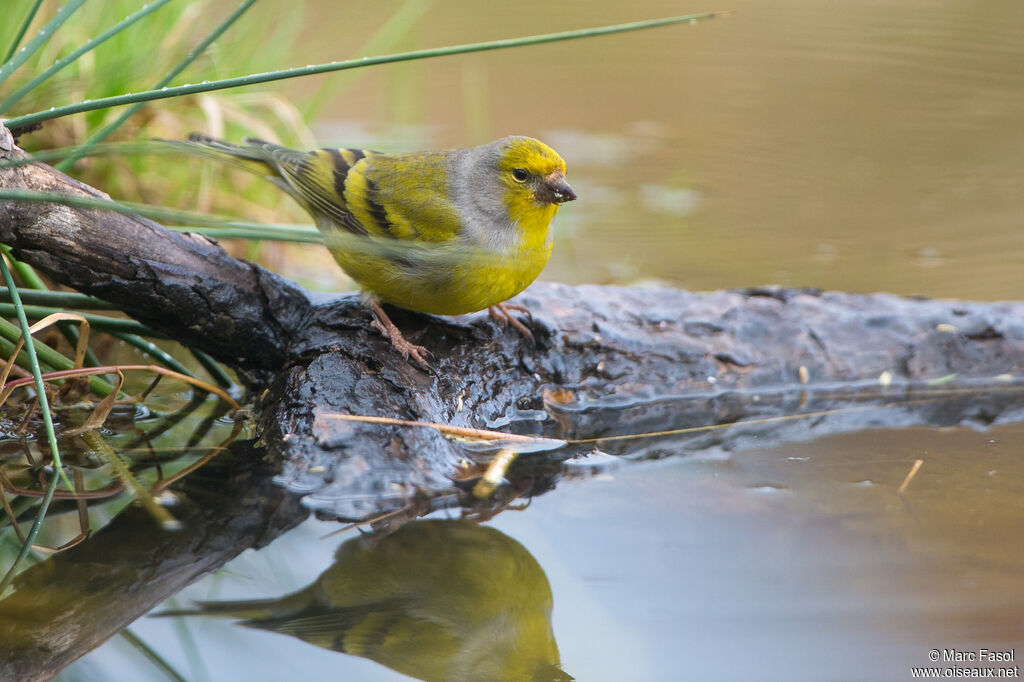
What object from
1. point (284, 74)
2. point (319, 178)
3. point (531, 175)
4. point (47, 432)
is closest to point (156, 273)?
point (47, 432)

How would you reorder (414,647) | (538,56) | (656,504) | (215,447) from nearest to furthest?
1. (414,647)
2. (656,504)
3. (215,447)
4. (538,56)

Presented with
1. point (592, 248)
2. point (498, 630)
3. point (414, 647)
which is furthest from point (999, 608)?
point (592, 248)

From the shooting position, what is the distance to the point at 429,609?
7.90 ft

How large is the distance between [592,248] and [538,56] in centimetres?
454

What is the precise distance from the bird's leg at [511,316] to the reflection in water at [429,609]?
3.85 feet

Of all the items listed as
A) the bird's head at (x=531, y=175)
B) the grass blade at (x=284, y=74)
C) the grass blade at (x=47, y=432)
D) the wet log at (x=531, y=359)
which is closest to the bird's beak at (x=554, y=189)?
the bird's head at (x=531, y=175)

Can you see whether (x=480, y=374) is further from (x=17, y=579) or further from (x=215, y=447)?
(x=17, y=579)

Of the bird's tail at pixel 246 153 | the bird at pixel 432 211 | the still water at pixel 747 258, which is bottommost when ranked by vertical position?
the still water at pixel 747 258

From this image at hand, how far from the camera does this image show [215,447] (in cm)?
332

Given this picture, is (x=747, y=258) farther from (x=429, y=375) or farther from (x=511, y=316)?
(x=429, y=375)

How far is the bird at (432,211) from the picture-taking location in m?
3.45

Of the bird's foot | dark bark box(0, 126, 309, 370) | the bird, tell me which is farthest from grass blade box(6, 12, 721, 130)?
the bird's foot

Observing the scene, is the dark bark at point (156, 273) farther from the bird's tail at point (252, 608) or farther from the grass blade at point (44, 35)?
the bird's tail at point (252, 608)

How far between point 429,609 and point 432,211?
73.7 inches
